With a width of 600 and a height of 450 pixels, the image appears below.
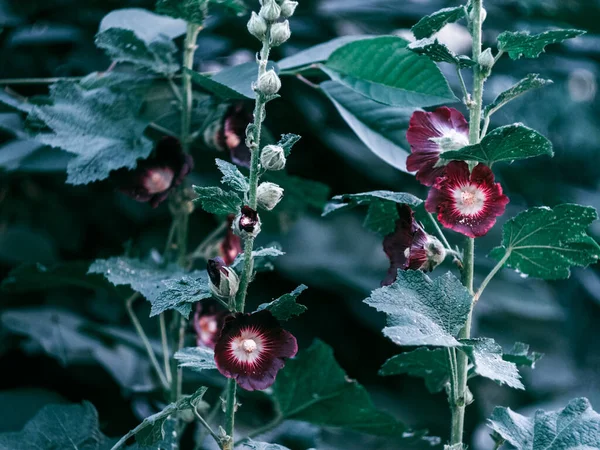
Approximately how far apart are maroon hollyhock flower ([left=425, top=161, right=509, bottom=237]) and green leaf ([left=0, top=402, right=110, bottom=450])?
404mm

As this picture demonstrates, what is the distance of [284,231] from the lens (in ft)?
3.19

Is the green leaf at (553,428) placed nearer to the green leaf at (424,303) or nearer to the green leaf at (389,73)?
the green leaf at (424,303)

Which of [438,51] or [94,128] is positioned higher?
[438,51]

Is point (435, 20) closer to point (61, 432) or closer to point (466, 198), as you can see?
point (466, 198)

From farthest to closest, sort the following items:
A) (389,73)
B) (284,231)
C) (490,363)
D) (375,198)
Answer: (284,231) < (389,73) < (375,198) < (490,363)

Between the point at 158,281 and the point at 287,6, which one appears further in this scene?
the point at 158,281

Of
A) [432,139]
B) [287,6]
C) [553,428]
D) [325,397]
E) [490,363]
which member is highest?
[287,6]

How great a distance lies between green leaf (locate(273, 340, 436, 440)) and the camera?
725mm

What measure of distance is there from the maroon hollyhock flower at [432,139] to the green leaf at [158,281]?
21 centimetres

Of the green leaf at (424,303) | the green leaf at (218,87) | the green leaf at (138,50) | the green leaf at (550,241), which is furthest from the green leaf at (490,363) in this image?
the green leaf at (138,50)

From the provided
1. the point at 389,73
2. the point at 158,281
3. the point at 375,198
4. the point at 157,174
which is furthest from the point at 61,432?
the point at 389,73

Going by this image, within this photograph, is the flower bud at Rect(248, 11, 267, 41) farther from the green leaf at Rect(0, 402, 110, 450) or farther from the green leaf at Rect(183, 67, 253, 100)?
the green leaf at Rect(0, 402, 110, 450)

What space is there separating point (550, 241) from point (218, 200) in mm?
290

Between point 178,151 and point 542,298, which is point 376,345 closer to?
point 542,298
